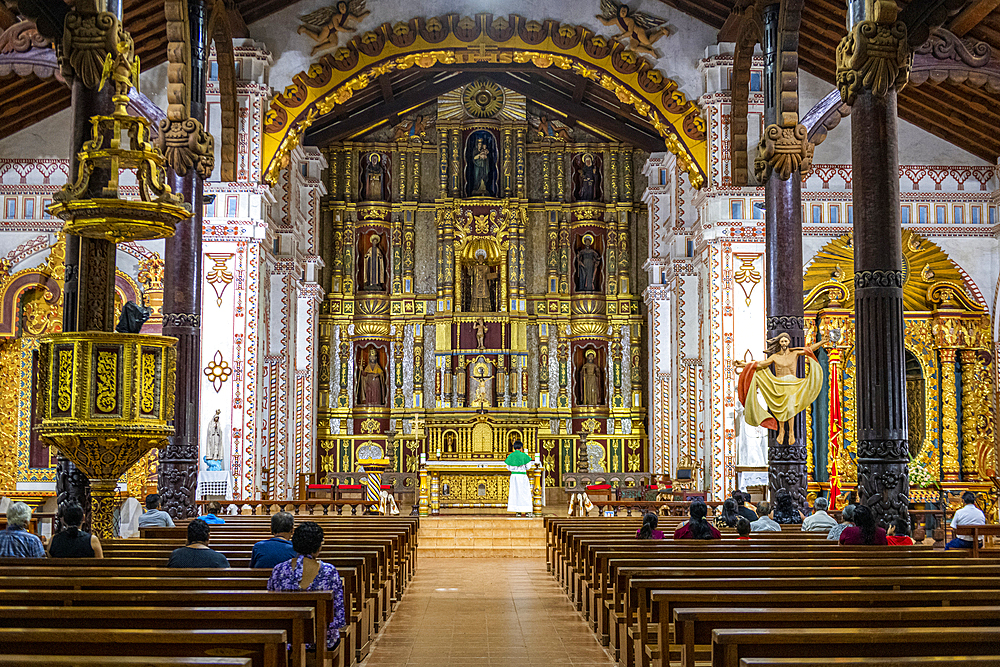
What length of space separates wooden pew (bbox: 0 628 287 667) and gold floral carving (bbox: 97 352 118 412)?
4537mm

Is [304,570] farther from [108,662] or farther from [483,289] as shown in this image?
[483,289]

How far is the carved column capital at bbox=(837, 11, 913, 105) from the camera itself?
10.4m

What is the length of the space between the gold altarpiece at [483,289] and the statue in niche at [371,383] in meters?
0.05

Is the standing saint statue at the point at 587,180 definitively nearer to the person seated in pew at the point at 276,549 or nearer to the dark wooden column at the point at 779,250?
the dark wooden column at the point at 779,250

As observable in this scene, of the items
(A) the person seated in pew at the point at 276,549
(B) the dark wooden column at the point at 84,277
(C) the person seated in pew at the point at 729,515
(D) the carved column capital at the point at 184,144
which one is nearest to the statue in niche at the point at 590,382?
(D) the carved column capital at the point at 184,144

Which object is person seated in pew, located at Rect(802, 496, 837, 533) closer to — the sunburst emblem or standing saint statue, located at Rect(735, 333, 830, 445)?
standing saint statue, located at Rect(735, 333, 830, 445)

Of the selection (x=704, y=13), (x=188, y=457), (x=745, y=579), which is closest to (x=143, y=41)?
(x=188, y=457)

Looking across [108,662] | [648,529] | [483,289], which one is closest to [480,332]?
[483,289]

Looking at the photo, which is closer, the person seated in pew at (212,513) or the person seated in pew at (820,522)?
the person seated in pew at (820,522)

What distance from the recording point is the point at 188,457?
1430 cm

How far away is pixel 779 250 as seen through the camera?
1514cm

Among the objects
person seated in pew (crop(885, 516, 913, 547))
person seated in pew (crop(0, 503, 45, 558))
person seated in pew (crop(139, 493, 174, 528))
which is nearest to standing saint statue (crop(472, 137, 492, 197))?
person seated in pew (crop(139, 493, 174, 528))

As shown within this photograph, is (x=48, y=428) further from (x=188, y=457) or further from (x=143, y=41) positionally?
(x=143, y=41)

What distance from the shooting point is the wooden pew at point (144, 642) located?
416 centimetres
